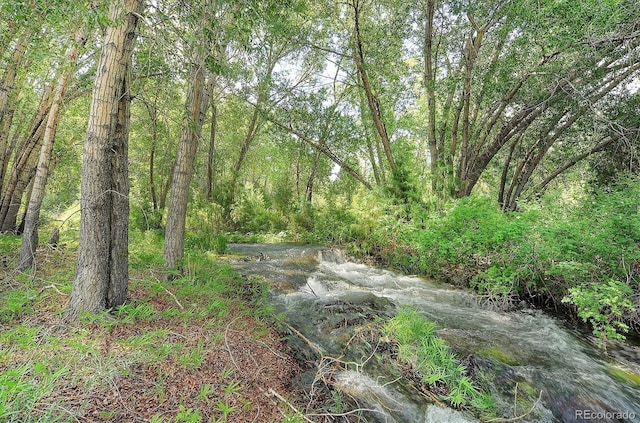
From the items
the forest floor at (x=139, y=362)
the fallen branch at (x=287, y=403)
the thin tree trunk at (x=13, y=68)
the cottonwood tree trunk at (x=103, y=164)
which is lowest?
the fallen branch at (x=287, y=403)

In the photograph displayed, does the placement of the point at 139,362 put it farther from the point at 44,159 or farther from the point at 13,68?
the point at 13,68

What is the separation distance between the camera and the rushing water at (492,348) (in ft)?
10.7

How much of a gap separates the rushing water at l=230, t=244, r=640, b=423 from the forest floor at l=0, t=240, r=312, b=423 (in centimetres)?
98

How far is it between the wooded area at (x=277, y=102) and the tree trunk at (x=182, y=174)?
0.02m

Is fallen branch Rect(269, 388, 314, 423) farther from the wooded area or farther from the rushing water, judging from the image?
the wooded area

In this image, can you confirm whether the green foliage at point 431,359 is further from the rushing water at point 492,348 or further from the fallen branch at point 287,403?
the fallen branch at point 287,403

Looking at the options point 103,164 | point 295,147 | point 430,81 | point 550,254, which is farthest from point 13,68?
point 295,147

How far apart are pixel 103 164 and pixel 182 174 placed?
2082mm

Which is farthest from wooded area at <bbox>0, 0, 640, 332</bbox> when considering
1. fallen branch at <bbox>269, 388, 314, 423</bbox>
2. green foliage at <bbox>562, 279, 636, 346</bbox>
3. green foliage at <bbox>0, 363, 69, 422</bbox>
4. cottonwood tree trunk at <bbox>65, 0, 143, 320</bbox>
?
green foliage at <bbox>562, 279, 636, 346</bbox>

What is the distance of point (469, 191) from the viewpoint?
12.2m

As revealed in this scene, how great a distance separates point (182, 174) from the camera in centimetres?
541

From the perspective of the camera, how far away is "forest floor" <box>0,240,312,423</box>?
6.91 ft

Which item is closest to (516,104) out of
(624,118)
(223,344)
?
(624,118)

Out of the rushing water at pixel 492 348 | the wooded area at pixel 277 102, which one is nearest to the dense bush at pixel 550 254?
the rushing water at pixel 492 348
